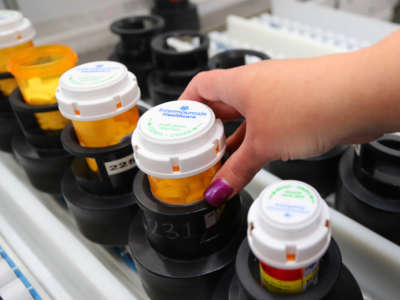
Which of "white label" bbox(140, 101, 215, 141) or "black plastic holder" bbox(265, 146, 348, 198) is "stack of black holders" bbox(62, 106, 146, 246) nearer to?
"white label" bbox(140, 101, 215, 141)

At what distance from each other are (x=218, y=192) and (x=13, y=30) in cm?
63

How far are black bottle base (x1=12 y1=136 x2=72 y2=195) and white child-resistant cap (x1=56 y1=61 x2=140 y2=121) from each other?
204 millimetres

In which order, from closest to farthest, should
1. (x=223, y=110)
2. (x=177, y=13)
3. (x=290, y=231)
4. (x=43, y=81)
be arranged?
(x=290, y=231), (x=223, y=110), (x=43, y=81), (x=177, y=13)

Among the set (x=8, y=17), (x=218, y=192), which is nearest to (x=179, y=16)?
(x=8, y=17)

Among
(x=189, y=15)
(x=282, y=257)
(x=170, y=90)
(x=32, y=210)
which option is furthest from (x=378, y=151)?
(x=189, y=15)

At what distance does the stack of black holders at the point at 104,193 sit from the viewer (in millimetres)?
583

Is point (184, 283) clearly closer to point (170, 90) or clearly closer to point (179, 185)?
point (179, 185)

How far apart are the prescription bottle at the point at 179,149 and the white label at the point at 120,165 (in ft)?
0.37

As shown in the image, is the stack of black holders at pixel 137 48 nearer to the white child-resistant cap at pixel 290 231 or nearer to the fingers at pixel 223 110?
the fingers at pixel 223 110

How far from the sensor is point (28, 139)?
29.1 inches

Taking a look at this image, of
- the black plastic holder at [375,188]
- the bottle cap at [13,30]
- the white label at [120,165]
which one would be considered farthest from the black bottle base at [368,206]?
the bottle cap at [13,30]

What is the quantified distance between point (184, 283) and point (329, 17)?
1.14 metres

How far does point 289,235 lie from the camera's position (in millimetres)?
360

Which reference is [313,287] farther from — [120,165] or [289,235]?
[120,165]
